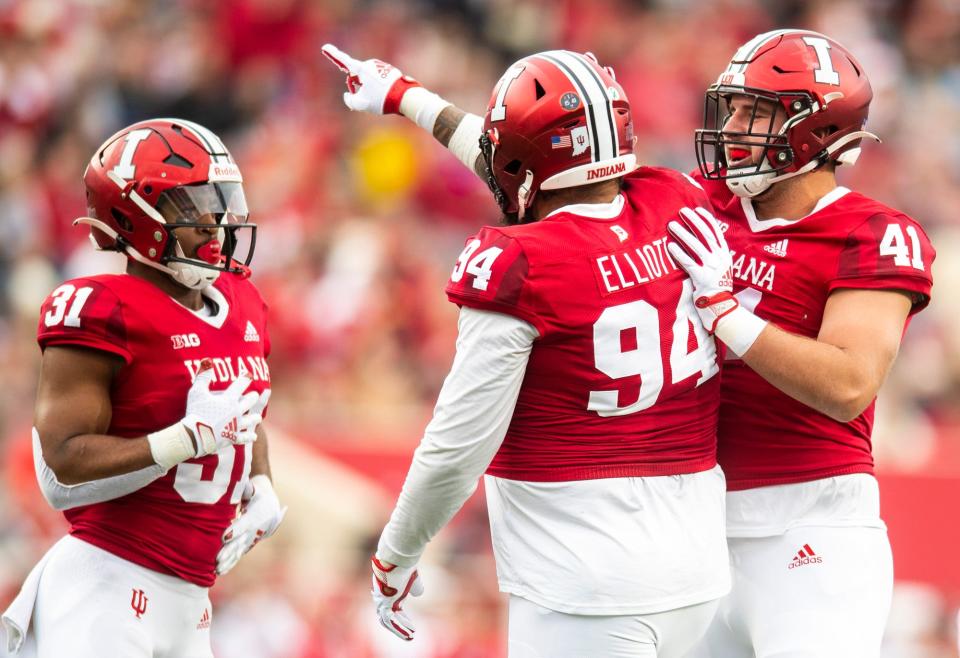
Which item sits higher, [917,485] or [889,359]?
[889,359]

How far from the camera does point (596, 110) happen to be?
3471mm

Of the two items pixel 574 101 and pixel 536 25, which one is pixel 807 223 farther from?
pixel 536 25

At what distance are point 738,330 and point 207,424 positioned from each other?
140cm

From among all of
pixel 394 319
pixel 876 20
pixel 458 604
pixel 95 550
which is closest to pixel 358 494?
pixel 458 604

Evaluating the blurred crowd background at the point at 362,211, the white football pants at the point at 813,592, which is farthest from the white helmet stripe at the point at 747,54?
the blurred crowd background at the point at 362,211

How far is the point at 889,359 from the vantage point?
11.7 ft

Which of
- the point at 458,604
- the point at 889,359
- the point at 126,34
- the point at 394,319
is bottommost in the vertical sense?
the point at 458,604

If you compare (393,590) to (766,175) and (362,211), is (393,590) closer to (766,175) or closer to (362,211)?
(766,175)

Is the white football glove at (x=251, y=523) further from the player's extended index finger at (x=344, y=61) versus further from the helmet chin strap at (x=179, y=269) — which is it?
the player's extended index finger at (x=344, y=61)

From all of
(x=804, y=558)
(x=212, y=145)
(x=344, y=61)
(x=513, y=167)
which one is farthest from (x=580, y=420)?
(x=344, y=61)

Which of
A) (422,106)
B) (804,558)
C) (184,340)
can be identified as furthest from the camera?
(422,106)

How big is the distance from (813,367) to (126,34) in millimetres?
8527

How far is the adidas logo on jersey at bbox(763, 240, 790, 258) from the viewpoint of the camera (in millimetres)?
3787

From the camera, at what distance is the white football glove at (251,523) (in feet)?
13.2
